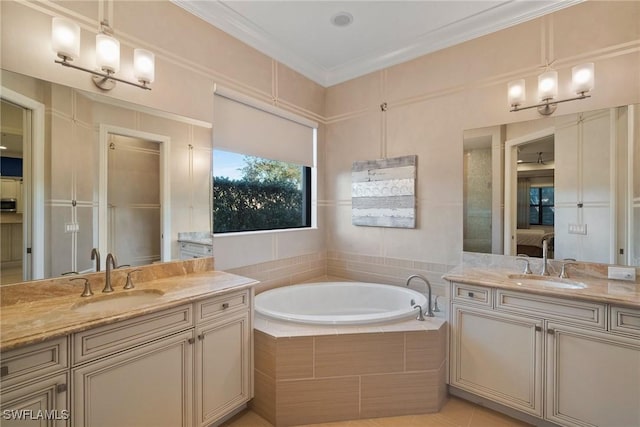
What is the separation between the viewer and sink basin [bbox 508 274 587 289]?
1.87m

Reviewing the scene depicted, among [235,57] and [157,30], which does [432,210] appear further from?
[157,30]

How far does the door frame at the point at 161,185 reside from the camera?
1661 mm

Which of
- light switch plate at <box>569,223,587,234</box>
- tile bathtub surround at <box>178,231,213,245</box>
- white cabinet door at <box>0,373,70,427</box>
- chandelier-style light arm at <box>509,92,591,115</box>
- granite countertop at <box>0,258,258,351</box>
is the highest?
chandelier-style light arm at <box>509,92,591,115</box>

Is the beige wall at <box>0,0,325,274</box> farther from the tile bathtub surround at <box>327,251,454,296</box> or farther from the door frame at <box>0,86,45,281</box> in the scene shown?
the tile bathtub surround at <box>327,251,454,296</box>

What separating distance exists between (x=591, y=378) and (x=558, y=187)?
124 centimetres

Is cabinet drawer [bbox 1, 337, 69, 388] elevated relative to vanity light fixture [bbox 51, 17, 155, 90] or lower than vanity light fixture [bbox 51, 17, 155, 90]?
lower

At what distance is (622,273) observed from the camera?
1.81 m

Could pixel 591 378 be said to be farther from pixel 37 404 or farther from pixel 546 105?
pixel 37 404

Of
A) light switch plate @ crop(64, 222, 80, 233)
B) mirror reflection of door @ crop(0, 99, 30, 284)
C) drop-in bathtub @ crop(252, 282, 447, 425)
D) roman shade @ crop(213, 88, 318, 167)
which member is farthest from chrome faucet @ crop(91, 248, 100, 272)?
roman shade @ crop(213, 88, 318, 167)

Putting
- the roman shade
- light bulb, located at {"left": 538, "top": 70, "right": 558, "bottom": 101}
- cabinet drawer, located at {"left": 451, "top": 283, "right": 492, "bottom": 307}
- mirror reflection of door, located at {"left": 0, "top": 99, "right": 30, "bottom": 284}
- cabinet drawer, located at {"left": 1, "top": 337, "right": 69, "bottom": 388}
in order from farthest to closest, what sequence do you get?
1. the roman shade
2. light bulb, located at {"left": 538, "top": 70, "right": 558, "bottom": 101}
3. cabinet drawer, located at {"left": 451, "top": 283, "right": 492, "bottom": 307}
4. mirror reflection of door, located at {"left": 0, "top": 99, "right": 30, "bottom": 284}
5. cabinet drawer, located at {"left": 1, "top": 337, "right": 69, "bottom": 388}

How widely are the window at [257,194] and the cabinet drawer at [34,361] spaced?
4.55 feet

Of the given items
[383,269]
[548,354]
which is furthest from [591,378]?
[383,269]

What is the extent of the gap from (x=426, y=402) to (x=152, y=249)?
2.12 metres

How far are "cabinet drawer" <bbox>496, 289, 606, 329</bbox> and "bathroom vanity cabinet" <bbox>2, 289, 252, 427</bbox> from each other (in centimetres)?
170
